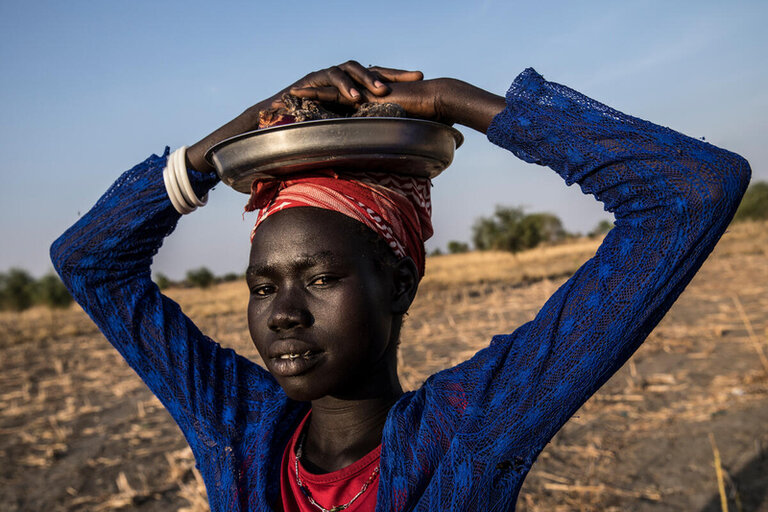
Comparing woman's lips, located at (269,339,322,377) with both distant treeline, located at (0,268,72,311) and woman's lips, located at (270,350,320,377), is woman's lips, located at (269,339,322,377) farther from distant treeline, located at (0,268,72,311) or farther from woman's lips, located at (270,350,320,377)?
distant treeline, located at (0,268,72,311)

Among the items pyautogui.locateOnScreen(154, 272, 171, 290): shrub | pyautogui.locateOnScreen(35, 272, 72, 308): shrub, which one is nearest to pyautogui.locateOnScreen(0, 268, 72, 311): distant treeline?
pyautogui.locateOnScreen(35, 272, 72, 308): shrub

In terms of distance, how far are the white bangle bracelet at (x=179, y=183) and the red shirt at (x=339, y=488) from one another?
93 cm

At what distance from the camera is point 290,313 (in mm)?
1521

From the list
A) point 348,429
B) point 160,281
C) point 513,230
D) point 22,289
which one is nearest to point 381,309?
point 348,429

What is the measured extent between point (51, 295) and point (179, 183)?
2853 cm

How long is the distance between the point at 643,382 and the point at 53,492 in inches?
258

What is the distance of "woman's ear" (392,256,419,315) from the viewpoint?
1.68 meters

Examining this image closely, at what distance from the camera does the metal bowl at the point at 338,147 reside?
1.38 metres

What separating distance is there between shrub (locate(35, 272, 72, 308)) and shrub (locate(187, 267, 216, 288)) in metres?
8.45

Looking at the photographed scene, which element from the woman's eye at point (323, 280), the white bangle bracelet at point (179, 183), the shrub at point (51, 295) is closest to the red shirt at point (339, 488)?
the woman's eye at point (323, 280)

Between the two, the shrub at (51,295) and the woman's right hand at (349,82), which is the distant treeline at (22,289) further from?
the woman's right hand at (349,82)

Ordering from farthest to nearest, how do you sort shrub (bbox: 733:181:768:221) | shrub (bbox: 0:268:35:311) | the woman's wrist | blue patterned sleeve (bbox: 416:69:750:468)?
1. shrub (bbox: 733:181:768:221)
2. shrub (bbox: 0:268:35:311)
3. the woman's wrist
4. blue patterned sleeve (bbox: 416:69:750:468)

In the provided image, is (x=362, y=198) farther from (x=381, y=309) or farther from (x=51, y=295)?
(x=51, y=295)

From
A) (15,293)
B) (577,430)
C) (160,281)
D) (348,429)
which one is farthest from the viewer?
(15,293)
